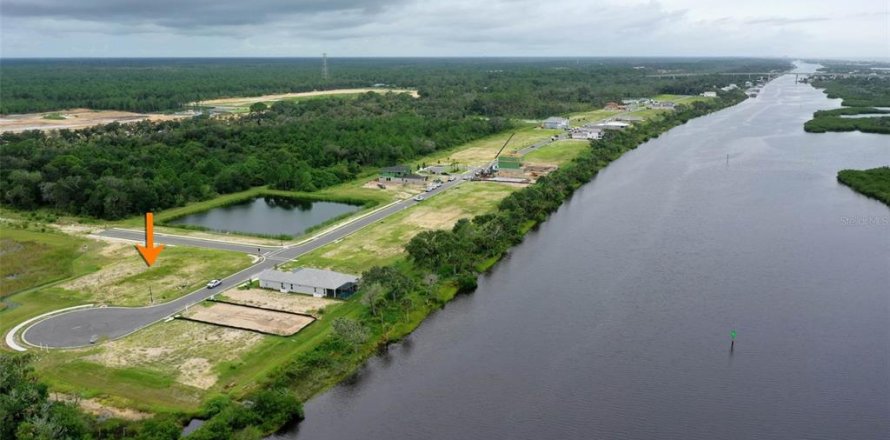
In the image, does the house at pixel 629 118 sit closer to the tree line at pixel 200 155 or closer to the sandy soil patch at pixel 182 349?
the tree line at pixel 200 155

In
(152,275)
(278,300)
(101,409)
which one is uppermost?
(152,275)

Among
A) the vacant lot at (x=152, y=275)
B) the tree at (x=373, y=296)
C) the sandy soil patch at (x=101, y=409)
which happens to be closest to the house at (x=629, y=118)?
the vacant lot at (x=152, y=275)

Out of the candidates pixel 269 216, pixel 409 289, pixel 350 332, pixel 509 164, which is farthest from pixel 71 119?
pixel 350 332

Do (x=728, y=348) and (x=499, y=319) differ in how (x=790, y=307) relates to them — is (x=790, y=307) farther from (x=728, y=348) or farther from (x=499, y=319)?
(x=499, y=319)

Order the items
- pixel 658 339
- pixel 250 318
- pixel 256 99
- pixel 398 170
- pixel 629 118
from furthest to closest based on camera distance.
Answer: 1. pixel 256 99
2. pixel 629 118
3. pixel 398 170
4. pixel 250 318
5. pixel 658 339

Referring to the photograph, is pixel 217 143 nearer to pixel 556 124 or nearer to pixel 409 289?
pixel 556 124

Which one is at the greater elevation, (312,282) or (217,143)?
(217,143)

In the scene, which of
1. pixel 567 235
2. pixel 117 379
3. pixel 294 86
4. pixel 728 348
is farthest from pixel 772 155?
pixel 294 86
